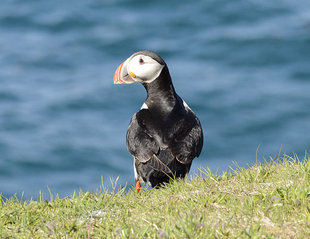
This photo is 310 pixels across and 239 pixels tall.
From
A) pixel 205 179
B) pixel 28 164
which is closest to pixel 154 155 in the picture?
pixel 205 179

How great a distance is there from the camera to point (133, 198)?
18.1 feet

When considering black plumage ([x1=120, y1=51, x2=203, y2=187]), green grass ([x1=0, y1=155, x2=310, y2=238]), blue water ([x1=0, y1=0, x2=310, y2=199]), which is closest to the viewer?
green grass ([x1=0, y1=155, x2=310, y2=238])

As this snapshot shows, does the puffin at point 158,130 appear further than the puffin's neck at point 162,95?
No

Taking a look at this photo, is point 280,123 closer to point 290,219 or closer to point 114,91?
point 114,91

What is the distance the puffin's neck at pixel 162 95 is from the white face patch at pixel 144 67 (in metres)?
0.07

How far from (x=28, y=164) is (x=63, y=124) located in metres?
2.47

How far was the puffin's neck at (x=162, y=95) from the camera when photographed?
6.79m

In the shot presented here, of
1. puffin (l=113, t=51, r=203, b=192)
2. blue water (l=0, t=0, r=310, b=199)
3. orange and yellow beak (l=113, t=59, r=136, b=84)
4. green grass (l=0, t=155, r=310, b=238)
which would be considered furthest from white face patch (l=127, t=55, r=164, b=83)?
blue water (l=0, t=0, r=310, b=199)

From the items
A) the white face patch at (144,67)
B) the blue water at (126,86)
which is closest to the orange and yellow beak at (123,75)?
the white face patch at (144,67)

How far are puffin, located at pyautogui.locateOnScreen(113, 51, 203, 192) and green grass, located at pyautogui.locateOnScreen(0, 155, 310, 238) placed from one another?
703mm

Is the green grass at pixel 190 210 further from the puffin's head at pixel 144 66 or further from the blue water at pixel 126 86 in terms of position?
the blue water at pixel 126 86

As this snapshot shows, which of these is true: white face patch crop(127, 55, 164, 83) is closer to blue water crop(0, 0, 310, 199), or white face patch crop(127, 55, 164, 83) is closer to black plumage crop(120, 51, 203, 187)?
black plumage crop(120, 51, 203, 187)

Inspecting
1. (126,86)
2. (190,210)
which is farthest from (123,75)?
Answer: (126,86)

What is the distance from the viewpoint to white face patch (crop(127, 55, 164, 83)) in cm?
670
